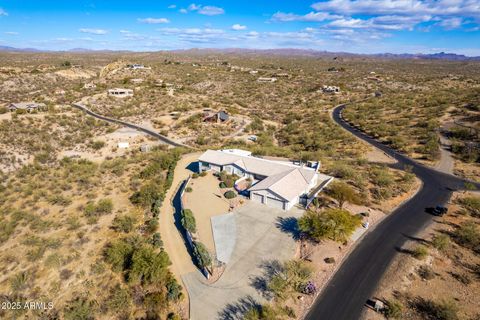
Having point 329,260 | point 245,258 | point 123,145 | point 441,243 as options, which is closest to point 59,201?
point 123,145

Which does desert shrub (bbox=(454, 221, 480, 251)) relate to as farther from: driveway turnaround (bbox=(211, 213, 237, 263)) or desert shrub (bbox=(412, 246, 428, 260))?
driveway turnaround (bbox=(211, 213, 237, 263))

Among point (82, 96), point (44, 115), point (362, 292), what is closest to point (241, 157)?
point (362, 292)

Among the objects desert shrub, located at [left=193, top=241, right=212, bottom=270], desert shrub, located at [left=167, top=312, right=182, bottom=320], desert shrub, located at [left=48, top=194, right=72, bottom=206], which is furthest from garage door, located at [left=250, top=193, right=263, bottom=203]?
desert shrub, located at [left=48, top=194, right=72, bottom=206]

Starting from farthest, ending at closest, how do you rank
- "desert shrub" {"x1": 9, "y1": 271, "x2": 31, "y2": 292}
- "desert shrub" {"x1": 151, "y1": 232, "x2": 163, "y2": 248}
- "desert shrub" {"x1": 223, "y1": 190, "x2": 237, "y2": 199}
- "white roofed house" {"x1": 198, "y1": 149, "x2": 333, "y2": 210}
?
"desert shrub" {"x1": 223, "y1": 190, "x2": 237, "y2": 199}
"white roofed house" {"x1": 198, "y1": 149, "x2": 333, "y2": 210}
"desert shrub" {"x1": 151, "y1": 232, "x2": 163, "y2": 248}
"desert shrub" {"x1": 9, "y1": 271, "x2": 31, "y2": 292}

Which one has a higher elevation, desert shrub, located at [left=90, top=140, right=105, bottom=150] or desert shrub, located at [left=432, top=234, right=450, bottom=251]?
desert shrub, located at [left=432, top=234, right=450, bottom=251]

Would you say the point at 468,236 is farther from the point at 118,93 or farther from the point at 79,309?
the point at 118,93

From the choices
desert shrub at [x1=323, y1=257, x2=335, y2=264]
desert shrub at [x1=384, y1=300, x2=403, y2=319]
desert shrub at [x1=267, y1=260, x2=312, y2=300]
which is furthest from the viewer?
desert shrub at [x1=323, y1=257, x2=335, y2=264]

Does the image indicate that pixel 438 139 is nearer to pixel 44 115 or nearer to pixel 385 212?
pixel 385 212

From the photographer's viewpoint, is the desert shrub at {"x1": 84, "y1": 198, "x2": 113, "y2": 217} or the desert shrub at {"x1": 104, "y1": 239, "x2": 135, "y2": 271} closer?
the desert shrub at {"x1": 104, "y1": 239, "x2": 135, "y2": 271}
